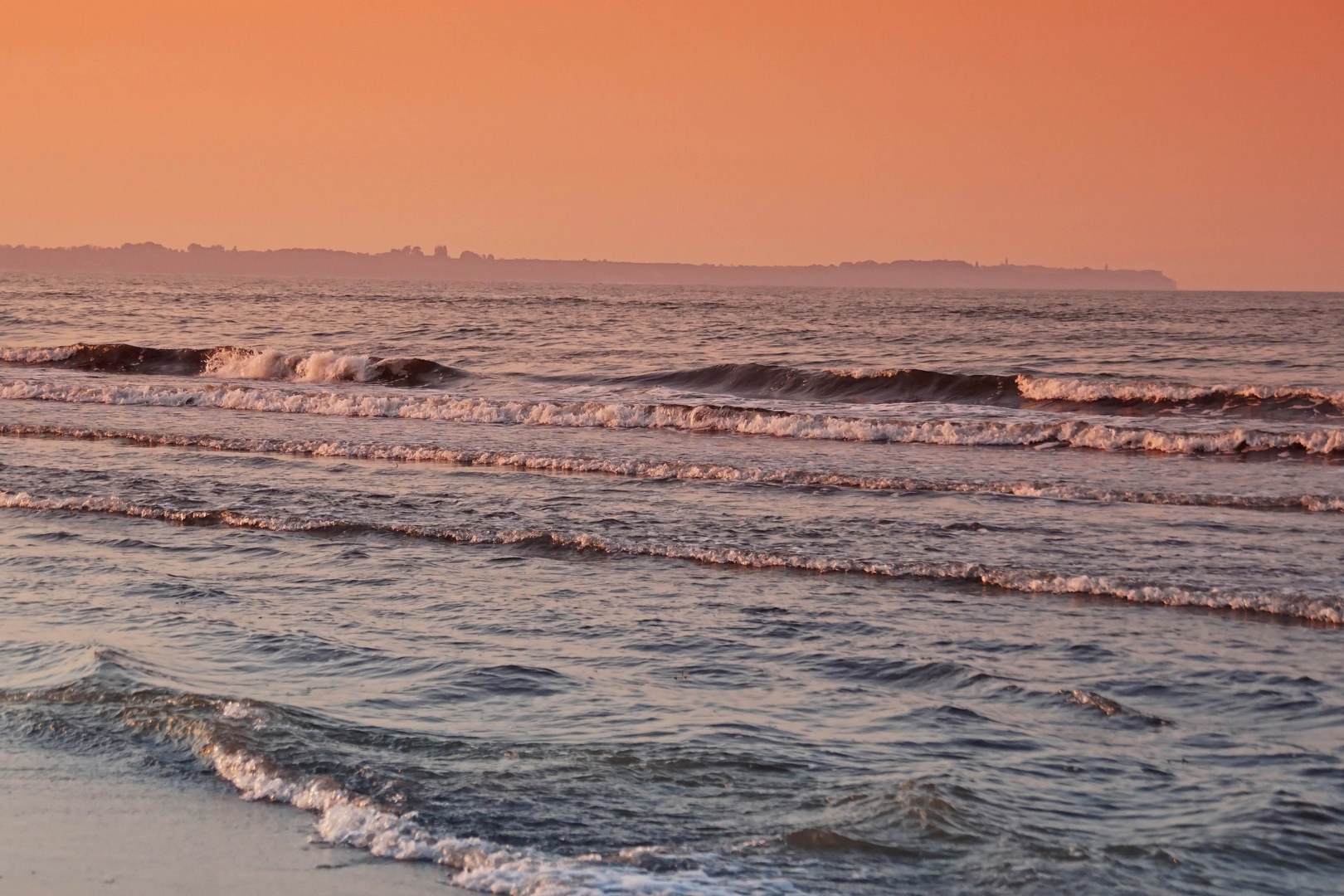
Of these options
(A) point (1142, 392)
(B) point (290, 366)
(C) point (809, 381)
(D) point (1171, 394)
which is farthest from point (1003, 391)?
(B) point (290, 366)

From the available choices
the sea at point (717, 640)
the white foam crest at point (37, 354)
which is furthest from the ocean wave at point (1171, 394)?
the white foam crest at point (37, 354)

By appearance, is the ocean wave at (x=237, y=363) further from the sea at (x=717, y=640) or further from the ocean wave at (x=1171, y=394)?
the ocean wave at (x=1171, y=394)

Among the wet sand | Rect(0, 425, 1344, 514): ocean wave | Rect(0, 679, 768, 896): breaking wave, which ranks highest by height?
Rect(0, 425, 1344, 514): ocean wave

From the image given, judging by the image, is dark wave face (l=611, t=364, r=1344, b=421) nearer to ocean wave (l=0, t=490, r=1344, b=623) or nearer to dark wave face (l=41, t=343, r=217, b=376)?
dark wave face (l=41, t=343, r=217, b=376)

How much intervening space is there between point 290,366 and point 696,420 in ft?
51.6

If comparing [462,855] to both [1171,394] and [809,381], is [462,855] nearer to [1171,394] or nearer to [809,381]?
[1171,394]

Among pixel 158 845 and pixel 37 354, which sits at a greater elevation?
pixel 37 354

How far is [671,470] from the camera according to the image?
14922 mm

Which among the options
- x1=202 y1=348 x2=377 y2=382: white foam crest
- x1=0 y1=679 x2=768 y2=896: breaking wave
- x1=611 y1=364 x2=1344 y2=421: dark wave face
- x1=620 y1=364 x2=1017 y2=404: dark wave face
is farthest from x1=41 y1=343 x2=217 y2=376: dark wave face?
x1=0 y1=679 x2=768 y2=896: breaking wave

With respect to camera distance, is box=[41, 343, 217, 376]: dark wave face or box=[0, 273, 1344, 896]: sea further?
box=[41, 343, 217, 376]: dark wave face

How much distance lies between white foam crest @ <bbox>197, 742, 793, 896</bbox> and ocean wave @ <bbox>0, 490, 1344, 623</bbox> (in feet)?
16.9

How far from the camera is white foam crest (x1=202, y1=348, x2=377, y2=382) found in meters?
31.4

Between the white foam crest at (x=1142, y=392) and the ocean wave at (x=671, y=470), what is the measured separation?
11.3 m

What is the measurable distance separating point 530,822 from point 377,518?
7196mm
